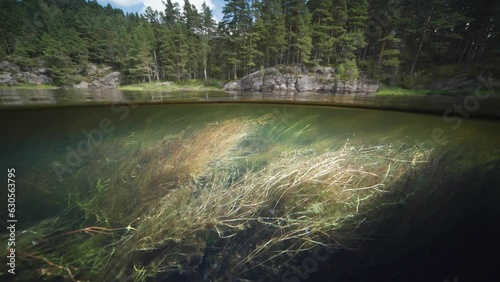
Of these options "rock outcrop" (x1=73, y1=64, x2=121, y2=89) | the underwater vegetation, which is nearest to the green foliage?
the underwater vegetation

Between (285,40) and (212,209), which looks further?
(285,40)

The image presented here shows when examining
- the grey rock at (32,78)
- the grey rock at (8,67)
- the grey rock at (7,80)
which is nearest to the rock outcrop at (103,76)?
the grey rock at (32,78)

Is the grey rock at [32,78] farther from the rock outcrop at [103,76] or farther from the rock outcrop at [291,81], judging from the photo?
the rock outcrop at [291,81]

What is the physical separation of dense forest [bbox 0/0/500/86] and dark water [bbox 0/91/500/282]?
11266 mm

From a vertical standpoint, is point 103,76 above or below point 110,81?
above

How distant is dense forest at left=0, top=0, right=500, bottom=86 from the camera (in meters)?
14.0

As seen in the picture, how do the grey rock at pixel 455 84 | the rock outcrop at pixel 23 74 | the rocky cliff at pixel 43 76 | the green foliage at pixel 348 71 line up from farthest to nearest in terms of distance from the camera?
the rocky cliff at pixel 43 76
the rock outcrop at pixel 23 74
the green foliage at pixel 348 71
the grey rock at pixel 455 84

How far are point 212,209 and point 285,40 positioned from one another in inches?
746

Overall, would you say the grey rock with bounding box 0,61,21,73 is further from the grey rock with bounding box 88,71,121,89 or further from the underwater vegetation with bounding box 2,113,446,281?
the underwater vegetation with bounding box 2,113,446,281

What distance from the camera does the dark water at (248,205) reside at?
3.03 m

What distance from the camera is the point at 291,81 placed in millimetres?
23641

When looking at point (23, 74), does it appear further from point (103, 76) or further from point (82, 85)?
point (103, 76)

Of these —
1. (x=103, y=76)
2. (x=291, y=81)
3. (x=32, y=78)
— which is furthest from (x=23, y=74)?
(x=291, y=81)

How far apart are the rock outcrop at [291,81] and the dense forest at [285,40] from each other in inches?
44.4
